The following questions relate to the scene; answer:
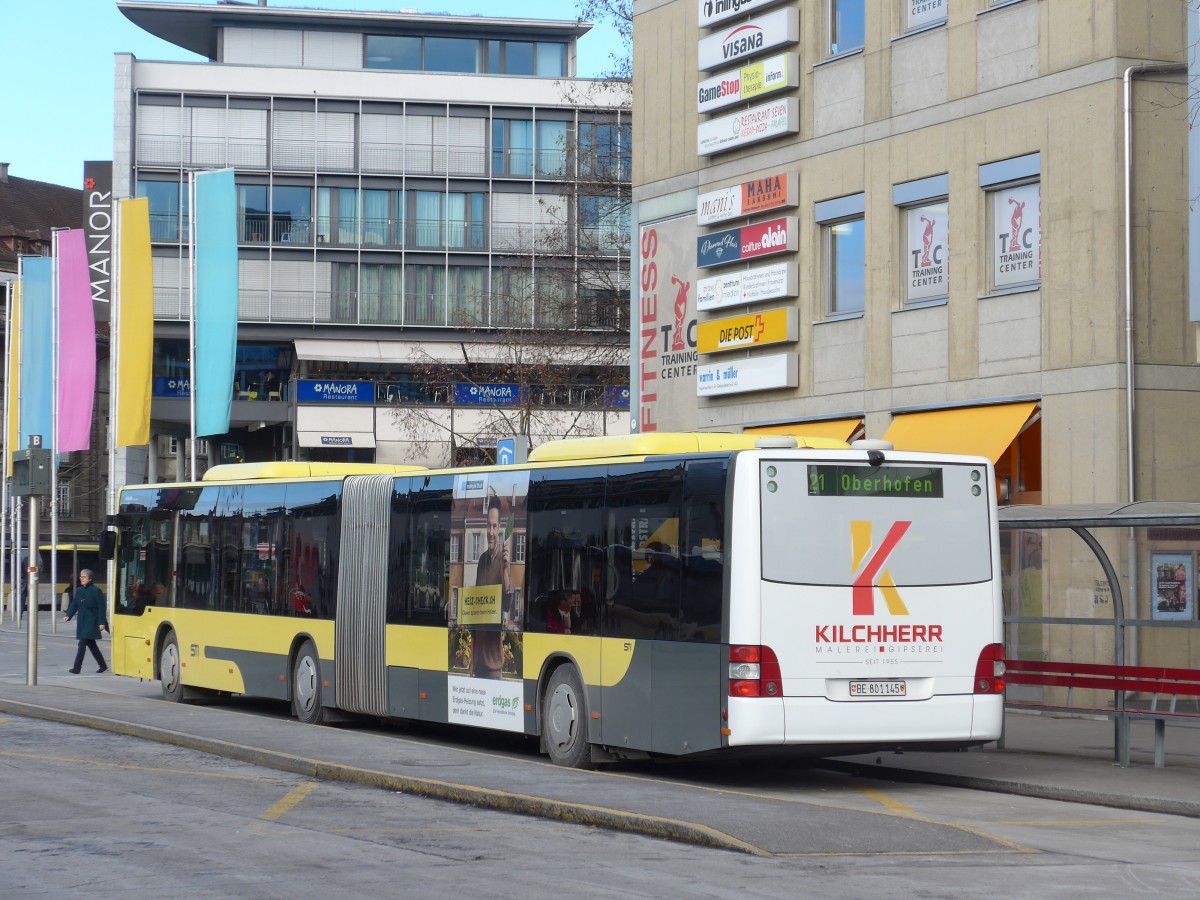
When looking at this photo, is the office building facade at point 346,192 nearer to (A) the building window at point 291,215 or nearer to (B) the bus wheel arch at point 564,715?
(A) the building window at point 291,215

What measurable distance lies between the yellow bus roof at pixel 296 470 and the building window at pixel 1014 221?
789 centimetres

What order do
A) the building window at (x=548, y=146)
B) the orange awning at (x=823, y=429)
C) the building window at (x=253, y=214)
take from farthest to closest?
the building window at (x=548, y=146) → the building window at (x=253, y=214) → the orange awning at (x=823, y=429)

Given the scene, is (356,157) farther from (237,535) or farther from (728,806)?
(728,806)

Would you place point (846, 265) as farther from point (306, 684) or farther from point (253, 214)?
point (253, 214)

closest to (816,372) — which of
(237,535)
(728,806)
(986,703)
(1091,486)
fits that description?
(1091,486)

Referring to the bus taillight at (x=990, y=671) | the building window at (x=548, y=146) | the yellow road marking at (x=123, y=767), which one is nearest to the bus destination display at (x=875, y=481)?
the bus taillight at (x=990, y=671)

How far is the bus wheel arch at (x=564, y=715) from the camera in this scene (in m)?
15.6

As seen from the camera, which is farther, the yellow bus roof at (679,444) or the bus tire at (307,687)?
the bus tire at (307,687)

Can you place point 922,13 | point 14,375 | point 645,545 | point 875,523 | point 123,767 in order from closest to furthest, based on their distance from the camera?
point 875,523
point 645,545
point 123,767
point 922,13
point 14,375

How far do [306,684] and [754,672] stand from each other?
860 cm

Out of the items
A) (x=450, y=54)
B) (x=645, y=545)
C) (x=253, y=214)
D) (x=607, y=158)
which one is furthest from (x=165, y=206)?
A: (x=645, y=545)

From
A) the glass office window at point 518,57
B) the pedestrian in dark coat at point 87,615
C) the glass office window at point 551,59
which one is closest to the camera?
the pedestrian in dark coat at point 87,615

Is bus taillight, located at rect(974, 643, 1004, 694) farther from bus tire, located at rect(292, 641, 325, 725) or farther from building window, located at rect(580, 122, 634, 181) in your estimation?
building window, located at rect(580, 122, 634, 181)

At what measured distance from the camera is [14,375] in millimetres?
51344
